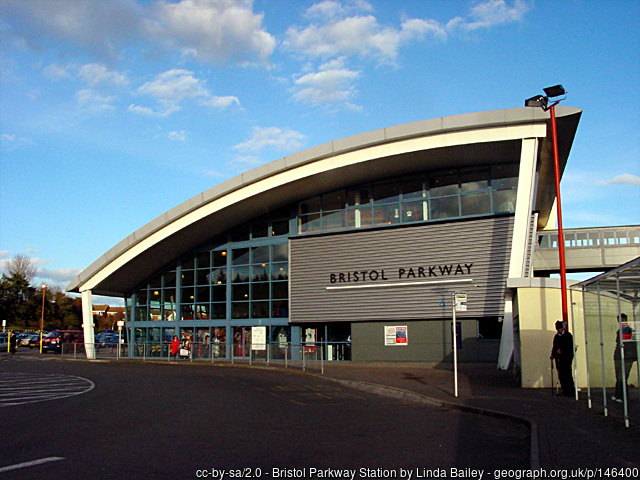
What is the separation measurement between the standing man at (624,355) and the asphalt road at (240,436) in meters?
1.94

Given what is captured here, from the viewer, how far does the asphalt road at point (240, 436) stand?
700 centimetres

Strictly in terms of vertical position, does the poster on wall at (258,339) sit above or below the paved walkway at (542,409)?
above

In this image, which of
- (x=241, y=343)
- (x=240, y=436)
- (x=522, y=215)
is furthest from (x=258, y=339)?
(x=240, y=436)

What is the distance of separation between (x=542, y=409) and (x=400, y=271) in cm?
1585

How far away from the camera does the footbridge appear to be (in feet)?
87.5

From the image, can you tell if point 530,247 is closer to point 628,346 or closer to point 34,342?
point 628,346

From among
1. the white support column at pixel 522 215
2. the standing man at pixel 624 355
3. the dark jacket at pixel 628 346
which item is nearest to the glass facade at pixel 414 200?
the white support column at pixel 522 215

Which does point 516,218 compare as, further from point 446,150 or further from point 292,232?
point 292,232

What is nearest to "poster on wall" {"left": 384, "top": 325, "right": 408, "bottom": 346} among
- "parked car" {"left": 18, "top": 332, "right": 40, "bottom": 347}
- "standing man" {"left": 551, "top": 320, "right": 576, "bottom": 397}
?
"standing man" {"left": 551, "top": 320, "right": 576, "bottom": 397}

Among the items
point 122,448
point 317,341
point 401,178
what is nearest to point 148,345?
point 317,341

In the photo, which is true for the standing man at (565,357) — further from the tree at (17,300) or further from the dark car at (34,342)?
the tree at (17,300)

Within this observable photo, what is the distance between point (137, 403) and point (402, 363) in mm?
15326

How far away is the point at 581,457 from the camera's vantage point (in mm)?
7234

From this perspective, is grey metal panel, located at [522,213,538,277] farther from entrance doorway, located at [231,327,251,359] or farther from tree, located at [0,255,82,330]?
tree, located at [0,255,82,330]
